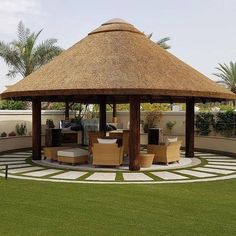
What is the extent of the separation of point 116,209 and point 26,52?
87.7 feet

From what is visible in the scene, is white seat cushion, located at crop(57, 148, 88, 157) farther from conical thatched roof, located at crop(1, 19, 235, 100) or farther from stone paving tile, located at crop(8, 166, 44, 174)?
conical thatched roof, located at crop(1, 19, 235, 100)

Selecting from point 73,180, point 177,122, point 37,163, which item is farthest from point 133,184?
point 177,122

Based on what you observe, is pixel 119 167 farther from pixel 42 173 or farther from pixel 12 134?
pixel 12 134

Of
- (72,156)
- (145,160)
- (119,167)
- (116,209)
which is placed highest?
(72,156)

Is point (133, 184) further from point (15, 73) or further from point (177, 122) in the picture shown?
point (15, 73)

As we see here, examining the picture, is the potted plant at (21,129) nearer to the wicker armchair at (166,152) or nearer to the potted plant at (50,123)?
the potted plant at (50,123)

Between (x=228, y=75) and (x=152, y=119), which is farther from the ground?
(x=228, y=75)

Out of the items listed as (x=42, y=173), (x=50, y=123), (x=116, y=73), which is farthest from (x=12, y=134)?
(x=116, y=73)

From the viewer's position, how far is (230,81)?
49.5 metres

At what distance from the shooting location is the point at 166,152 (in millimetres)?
15234

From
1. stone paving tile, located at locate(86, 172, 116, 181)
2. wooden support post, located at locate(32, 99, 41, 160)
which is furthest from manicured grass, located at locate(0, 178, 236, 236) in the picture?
wooden support post, located at locate(32, 99, 41, 160)

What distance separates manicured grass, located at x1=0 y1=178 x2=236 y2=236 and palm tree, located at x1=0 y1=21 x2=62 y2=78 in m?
23.2

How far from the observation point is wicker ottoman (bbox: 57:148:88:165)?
48.8 feet

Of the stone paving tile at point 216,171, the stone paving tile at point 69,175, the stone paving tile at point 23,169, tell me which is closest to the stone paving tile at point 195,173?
the stone paving tile at point 216,171
